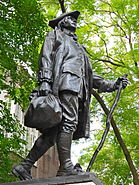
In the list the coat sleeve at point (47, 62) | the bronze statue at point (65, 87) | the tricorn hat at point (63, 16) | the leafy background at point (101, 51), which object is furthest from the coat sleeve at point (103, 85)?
Answer: the leafy background at point (101, 51)

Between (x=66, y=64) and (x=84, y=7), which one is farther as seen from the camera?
(x=84, y=7)

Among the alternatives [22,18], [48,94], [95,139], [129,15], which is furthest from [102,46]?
[48,94]

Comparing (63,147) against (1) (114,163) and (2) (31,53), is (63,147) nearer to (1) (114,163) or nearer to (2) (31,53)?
(2) (31,53)

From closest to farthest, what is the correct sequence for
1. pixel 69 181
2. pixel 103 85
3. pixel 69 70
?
1. pixel 69 181
2. pixel 69 70
3. pixel 103 85

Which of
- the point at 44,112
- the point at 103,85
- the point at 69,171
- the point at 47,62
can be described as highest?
the point at 47,62

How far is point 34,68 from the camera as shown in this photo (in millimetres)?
11359

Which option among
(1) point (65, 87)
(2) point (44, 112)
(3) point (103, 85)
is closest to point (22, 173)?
(2) point (44, 112)

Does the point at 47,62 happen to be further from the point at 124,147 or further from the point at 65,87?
the point at 124,147

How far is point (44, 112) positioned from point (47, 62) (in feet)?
2.70

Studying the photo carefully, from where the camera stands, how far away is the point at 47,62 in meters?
5.16

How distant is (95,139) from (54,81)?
13.4 m

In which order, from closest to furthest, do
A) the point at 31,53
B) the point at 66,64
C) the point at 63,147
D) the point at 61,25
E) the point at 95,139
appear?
the point at 63,147 < the point at 66,64 < the point at 61,25 < the point at 31,53 < the point at 95,139

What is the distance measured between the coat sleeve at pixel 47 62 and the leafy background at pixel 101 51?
5382 millimetres

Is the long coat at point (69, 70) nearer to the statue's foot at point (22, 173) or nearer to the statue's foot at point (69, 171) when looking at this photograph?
the statue's foot at point (69, 171)
